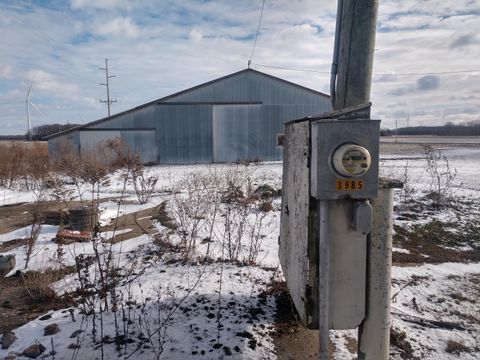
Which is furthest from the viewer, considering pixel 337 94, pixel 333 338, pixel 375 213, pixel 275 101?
pixel 275 101

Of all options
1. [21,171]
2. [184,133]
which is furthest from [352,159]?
[184,133]

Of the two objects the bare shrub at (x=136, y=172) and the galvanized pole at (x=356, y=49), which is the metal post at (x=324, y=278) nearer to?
the galvanized pole at (x=356, y=49)

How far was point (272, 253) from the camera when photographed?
15.3 ft

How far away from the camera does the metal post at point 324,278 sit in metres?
1.78

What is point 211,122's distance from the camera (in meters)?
20.6

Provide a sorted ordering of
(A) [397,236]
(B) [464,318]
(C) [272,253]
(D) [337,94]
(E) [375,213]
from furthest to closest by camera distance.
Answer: (A) [397,236] < (C) [272,253] < (B) [464,318] < (D) [337,94] < (E) [375,213]

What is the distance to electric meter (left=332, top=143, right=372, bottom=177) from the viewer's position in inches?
66.1

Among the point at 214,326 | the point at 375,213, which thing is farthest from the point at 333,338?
the point at 375,213

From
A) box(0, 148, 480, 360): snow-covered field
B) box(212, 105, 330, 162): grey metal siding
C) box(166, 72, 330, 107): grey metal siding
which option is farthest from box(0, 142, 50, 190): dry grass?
box(212, 105, 330, 162): grey metal siding

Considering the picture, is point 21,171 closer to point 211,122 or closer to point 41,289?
point 211,122

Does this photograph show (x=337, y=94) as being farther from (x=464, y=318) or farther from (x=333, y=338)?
(x=464, y=318)

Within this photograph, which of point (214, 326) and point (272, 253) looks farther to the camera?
point (272, 253)

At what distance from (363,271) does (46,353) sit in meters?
2.32

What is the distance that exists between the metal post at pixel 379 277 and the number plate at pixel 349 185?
0.69 ft
